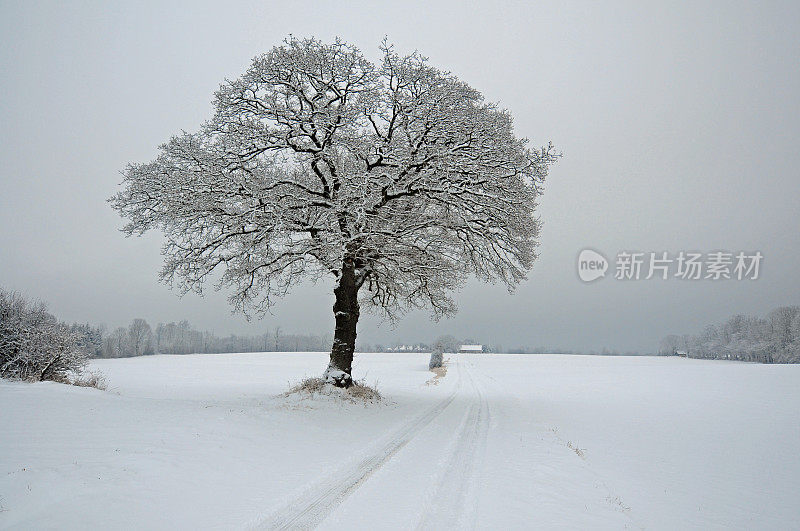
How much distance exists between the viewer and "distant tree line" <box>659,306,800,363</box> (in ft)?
286

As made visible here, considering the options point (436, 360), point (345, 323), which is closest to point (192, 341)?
point (436, 360)

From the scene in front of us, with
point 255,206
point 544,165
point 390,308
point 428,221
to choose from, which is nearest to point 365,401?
point 390,308

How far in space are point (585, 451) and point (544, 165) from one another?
9.41 m

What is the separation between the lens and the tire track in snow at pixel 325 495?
5523 millimetres

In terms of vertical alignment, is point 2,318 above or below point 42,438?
above

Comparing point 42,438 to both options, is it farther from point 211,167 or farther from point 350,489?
point 211,167

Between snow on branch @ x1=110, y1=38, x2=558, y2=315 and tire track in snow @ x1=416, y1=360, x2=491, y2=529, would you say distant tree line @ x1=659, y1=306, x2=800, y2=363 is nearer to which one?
snow on branch @ x1=110, y1=38, x2=558, y2=315

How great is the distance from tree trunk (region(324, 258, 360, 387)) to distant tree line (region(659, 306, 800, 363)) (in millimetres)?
105411

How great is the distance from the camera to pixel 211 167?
13977 mm

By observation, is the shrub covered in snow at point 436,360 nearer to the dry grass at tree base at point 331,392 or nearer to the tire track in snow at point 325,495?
the dry grass at tree base at point 331,392

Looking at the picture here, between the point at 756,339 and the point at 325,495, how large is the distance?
127826 mm

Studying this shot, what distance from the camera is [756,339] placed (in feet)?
325

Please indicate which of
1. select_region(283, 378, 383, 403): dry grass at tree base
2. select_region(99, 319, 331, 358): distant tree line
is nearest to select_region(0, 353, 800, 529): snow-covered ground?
select_region(283, 378, 383, 403): dry grass at tree base

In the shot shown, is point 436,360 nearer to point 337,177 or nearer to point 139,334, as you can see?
point 337,177
